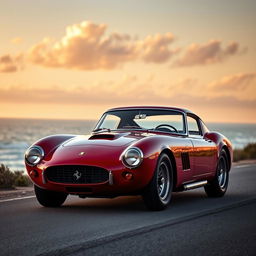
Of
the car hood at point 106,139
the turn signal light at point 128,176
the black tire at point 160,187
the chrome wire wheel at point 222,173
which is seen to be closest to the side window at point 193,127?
the chrome wire wheel at point 222,173

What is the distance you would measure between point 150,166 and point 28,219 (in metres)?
1.94

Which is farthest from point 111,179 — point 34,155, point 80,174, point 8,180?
point 8,180

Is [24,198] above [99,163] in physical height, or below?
below

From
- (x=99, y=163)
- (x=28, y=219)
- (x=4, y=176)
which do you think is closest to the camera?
(x=28, y=219)

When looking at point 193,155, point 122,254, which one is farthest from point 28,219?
point 193,155

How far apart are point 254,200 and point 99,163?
3303 mm

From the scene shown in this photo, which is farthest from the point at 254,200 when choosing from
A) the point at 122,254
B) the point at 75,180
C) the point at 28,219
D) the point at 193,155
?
the point at 122,254

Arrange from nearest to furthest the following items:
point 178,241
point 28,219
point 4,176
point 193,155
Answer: point 178,241 < point 28,219 < point 193,155 < point 4,176

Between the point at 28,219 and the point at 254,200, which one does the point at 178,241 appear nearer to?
the point at 28,219

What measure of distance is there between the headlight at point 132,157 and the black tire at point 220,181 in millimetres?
3120

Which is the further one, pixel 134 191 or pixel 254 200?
pixel 254 200

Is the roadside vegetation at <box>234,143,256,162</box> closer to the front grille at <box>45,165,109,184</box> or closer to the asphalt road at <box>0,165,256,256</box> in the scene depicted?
the asphalt road at <box>0,165,256,256</box>

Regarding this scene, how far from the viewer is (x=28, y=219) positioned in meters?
9.34

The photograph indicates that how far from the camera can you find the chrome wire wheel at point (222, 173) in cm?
1323
